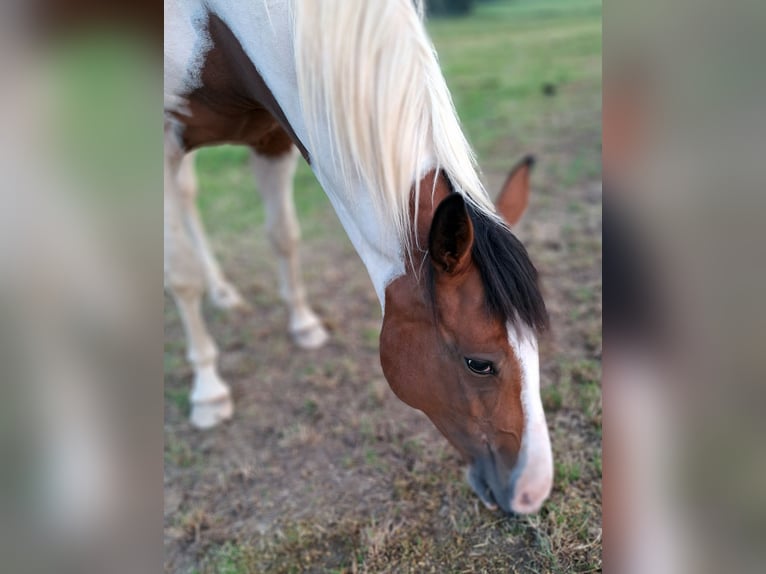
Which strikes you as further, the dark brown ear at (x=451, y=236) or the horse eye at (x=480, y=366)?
the horse eye at (x=480, y=366)

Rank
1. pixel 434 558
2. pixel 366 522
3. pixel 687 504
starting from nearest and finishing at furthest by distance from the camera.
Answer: pixel 687 504
pixel 434 558
pixel 366 522

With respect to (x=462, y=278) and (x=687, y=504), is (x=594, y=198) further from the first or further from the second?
(x=687, y=504)

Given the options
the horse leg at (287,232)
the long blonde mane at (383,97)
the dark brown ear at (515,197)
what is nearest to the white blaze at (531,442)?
the long blonde mane at (383,97)

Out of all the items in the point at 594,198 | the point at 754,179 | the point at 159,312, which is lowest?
the point at 594,198

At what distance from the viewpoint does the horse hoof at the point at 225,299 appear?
3.20m

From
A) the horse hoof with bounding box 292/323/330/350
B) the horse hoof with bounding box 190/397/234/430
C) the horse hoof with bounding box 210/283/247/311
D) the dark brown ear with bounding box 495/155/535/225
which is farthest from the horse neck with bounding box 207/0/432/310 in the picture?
the horse hoof with bounding box 210/283/247/311

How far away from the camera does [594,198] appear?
3.45 meters

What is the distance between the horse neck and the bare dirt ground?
0.76 m

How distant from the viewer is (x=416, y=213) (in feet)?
3.93

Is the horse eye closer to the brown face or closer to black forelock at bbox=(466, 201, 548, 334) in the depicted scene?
the brown face

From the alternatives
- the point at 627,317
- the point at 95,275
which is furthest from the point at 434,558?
the point at 95,275

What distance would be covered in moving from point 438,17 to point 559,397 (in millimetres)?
5117

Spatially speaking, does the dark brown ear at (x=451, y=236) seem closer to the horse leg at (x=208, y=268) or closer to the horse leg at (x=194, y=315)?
the horse leg at (x=194, y=315)

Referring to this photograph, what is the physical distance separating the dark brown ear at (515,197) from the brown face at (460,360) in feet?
1.59
